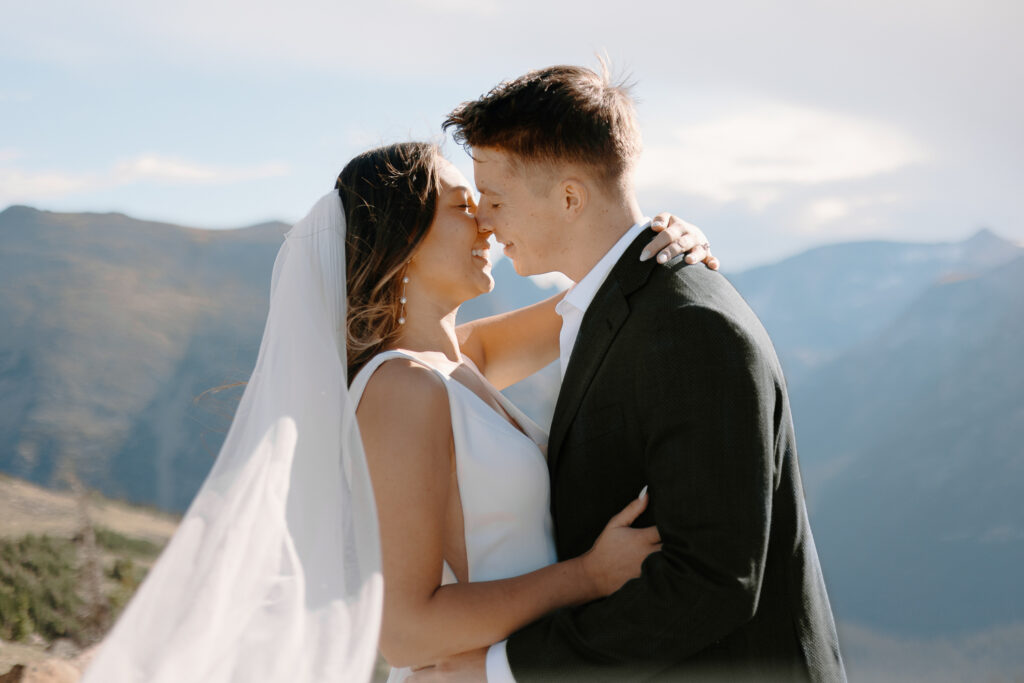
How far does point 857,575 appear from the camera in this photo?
19.9m

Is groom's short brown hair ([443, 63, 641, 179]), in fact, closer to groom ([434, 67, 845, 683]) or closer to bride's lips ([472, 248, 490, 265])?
groom ([434, 67, 845, 683])

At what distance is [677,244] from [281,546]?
147 cm

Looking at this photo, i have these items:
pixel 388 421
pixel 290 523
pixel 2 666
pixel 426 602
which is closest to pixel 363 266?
pixel 388 421

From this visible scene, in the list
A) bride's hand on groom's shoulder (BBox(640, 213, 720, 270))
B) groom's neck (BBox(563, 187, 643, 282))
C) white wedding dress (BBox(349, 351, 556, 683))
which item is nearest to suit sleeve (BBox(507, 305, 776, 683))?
bride's hand on groom's shoulder (BBox(640, 213, 720, 270))

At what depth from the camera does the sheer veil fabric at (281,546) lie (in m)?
2.37

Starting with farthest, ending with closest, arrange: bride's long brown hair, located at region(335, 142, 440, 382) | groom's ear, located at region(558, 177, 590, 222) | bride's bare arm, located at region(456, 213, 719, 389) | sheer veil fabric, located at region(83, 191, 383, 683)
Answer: bride's bare arm, located at region(456, 213, 719, 389) < bride's long brown hair, located at region(335, 142, 440, 382) < groom's ear, located at region(558, 177, 590, 222) < sheer veil fabric, located at region(83, 191, 383, 683)

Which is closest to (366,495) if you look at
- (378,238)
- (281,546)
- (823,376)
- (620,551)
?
(281,546)

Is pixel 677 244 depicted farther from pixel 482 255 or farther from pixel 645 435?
pixel 482 255

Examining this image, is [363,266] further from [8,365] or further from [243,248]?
[243,248]

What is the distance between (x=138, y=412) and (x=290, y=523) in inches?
654

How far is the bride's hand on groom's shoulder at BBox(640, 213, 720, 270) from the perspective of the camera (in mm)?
2742

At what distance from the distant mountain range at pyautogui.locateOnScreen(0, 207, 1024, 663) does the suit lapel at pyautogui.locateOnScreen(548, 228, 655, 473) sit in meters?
12.8

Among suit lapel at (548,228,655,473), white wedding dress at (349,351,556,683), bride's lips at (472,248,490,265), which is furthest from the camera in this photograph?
bride's lips at (472,248,490,265)

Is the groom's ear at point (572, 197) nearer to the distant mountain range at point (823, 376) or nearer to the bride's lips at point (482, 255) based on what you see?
the bride's lips at point (482, 255)
